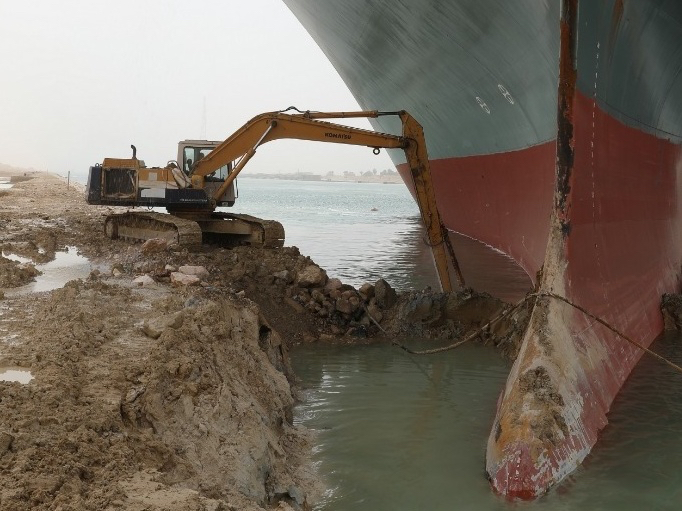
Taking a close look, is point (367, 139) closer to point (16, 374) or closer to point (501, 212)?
point (501, 212)

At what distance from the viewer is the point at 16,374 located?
3.80 metres

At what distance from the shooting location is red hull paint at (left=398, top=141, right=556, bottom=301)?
9406 mm

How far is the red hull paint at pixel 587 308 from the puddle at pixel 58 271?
4.74 meters

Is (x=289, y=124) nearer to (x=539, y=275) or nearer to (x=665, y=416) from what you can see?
(x=539, y=275)

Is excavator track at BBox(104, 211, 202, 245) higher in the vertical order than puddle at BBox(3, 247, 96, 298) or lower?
higher

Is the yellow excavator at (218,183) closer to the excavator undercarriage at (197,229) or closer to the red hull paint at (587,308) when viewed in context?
the excavator undercarriage at (197,229)

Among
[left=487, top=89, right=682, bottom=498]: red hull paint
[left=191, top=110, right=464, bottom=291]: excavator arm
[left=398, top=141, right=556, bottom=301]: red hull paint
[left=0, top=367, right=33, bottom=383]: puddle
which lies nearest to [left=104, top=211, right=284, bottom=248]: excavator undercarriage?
[left=191, top=110, right=464, bottom=291]: excavator arm

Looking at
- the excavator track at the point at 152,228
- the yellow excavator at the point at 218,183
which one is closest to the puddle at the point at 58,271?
the excavator track at the point at 152,228

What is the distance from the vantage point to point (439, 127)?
A: 571 inches

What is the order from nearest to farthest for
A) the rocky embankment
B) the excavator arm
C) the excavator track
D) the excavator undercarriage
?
the rocky embankment → the excavator arm → the excavator track → the excavator undercarriage

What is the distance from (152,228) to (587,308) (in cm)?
690

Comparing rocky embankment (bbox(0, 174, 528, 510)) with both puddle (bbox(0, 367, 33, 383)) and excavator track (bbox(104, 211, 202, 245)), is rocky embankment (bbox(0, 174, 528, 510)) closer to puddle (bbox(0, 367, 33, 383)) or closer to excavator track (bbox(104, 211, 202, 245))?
puddle (bbox(0, 367, 33, 383))

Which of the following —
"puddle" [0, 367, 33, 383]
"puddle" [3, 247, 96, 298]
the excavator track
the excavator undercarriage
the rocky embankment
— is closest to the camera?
the rocky embankment

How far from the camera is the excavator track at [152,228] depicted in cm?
933
